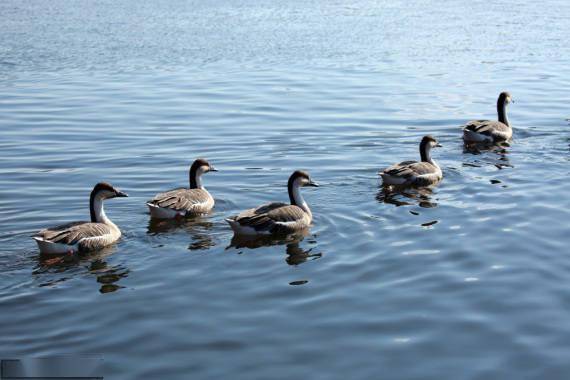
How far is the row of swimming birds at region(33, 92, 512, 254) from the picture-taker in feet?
48.5

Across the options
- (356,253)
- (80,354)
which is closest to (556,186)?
(356,253)

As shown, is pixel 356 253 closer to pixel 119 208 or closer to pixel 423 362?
pixel 423 362

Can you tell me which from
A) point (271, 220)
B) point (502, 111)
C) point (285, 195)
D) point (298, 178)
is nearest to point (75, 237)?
point (271, 220)

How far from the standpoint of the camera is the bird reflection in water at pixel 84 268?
13.5 m

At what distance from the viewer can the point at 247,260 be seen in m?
14.6

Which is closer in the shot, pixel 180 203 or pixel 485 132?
pixel 180 203

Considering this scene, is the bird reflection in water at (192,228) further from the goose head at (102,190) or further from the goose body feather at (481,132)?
the goose body feather at (481,132)

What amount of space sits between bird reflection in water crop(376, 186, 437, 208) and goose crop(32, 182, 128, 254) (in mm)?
5450

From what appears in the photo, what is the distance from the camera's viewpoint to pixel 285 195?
18406 mm

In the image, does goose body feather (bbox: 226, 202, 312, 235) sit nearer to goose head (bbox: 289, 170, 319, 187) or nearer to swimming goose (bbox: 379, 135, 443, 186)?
goose head (bbox: 289, 170, 319, 187)

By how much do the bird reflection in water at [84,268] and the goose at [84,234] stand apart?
13 centimetres

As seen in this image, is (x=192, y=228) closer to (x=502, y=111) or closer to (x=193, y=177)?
(x=193, y=177)

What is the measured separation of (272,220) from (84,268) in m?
3.44

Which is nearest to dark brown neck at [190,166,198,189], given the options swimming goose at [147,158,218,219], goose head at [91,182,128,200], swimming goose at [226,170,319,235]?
swimming goose at [147,158,218,219]
